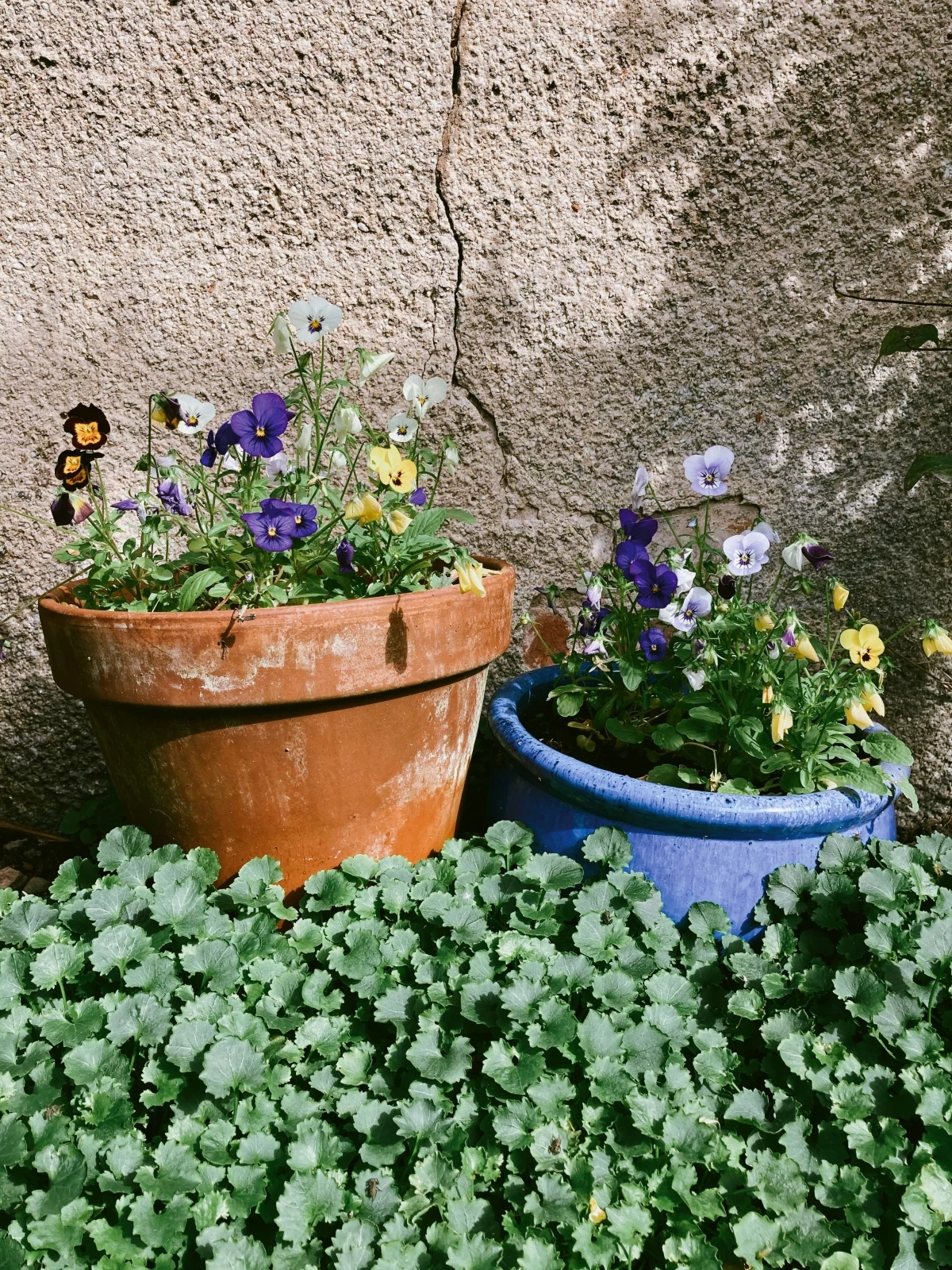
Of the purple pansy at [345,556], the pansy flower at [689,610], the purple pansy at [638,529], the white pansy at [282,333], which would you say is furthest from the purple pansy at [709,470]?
the white pansy at [282,333]

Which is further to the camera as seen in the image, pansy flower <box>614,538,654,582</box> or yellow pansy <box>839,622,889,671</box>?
pansy flower <box>614,538,654,582</box>

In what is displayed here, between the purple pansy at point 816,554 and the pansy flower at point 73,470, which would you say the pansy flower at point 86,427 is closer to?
the pansy flower at point 73,470

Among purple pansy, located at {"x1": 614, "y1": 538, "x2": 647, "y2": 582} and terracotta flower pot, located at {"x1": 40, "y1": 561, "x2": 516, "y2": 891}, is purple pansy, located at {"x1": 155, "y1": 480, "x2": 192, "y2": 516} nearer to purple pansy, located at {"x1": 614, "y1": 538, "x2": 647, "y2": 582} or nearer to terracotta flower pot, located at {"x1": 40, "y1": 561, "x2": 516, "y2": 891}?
terracotta flower pot, located at {"x1": 40, "y1": 561, "x2": 516, "y2": 891}

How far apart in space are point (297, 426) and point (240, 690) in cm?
74

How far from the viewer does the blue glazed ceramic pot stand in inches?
56.6

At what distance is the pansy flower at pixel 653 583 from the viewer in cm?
155

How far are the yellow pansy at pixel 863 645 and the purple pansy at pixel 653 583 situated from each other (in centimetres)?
31

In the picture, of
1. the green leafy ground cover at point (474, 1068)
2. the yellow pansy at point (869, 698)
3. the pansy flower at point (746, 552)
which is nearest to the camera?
the green leafy ground cover at point (474, 1068)

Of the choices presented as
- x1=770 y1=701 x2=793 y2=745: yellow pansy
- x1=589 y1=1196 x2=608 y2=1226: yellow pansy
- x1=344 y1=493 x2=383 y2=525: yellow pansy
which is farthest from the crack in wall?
x1=589 y1=1196 x2=608 y2=1226: yellow pansy

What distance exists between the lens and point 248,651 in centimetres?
136

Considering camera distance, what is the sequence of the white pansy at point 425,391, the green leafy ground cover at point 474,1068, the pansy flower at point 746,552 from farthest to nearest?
the white pansy at point 425,391 → the pansy flower at point 746,552 → the green leafy ground cover at point 474,1068

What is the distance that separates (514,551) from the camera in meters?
2.07

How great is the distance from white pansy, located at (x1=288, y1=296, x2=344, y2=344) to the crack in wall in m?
0.46

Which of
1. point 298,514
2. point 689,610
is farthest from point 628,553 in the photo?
point 298,514
